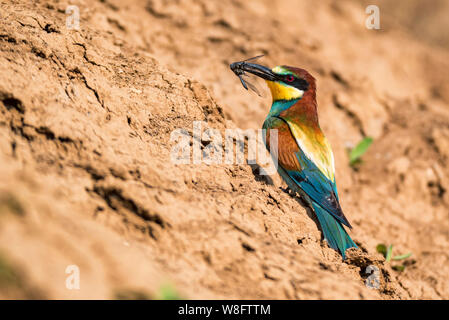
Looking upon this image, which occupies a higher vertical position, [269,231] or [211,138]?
[211,138]

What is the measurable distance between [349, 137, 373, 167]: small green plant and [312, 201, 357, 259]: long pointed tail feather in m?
1.78

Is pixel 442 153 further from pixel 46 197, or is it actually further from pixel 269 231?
pixel 46 197

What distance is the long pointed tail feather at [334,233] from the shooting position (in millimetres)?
2830

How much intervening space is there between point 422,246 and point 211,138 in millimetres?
2158

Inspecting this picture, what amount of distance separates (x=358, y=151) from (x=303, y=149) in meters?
1.60

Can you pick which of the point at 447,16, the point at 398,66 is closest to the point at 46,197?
the point at 398,66

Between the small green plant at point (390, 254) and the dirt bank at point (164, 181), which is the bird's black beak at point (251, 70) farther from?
the small green plant at point (390, 254)

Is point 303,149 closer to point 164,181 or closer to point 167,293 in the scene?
point 164,181

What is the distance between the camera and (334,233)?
2.88 meters

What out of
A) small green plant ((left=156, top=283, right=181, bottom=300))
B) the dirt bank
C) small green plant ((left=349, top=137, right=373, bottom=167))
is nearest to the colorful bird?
the dirt bank

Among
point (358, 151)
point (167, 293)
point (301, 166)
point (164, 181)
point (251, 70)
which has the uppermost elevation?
point (251, 70)

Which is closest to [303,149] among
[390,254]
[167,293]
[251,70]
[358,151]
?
[251,70]

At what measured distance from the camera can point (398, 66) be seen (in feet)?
21.7

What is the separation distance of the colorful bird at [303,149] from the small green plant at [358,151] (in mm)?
1260
